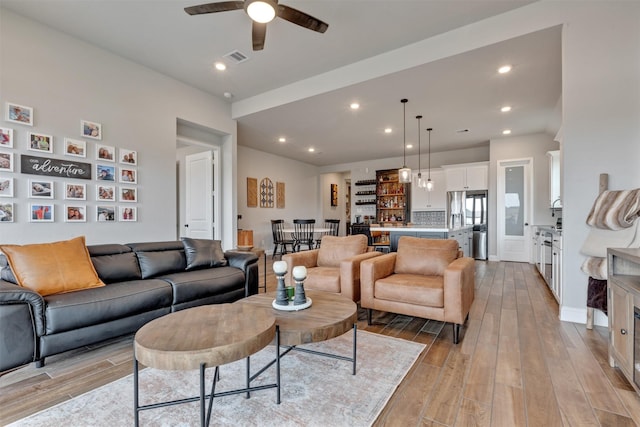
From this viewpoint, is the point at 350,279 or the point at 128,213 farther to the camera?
the point at 128,213

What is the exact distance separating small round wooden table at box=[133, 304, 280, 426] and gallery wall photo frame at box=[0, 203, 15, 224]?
2579 millimetres

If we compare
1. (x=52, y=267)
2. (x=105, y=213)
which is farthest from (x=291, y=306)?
(x=105, y=213)

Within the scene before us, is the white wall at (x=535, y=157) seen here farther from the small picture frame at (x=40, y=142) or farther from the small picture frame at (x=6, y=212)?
the small picture frame at (x=6, y=212)

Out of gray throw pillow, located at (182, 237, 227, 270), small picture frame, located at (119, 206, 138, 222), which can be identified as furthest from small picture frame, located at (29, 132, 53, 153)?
gray throw pillow, located at (182, 237, 227, 270)

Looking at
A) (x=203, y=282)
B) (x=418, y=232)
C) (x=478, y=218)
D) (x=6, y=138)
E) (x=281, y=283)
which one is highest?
(x=6, y=138)

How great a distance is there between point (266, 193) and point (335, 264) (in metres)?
4.89

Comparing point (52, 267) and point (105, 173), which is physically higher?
point (105, 173)

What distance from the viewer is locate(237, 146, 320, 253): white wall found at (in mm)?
7194

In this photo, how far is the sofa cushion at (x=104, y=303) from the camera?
196 centimetres

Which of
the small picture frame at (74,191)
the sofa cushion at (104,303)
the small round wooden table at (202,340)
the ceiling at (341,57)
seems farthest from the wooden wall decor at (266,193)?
the small round wooden table at (202,340)

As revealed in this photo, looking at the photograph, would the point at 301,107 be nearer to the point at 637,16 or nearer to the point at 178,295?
the point at 178,295

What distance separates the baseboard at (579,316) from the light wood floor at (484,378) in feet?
0.27

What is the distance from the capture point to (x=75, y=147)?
3326 millimetres

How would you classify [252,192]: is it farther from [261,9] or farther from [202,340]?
[202,340]
